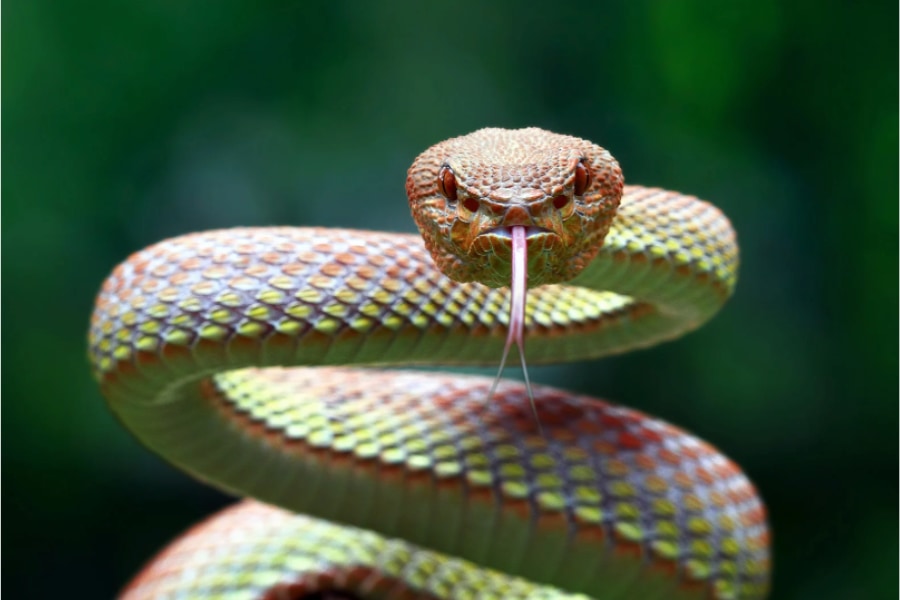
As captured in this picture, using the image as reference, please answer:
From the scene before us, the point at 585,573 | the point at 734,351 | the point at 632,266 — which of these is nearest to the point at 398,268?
the point at 632,266

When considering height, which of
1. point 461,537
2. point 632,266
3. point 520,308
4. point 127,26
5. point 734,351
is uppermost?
point 127,26

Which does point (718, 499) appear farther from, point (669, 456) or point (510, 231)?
point (510, 231)

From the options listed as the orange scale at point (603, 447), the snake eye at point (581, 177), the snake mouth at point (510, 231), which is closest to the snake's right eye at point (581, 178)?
the snake eye at point (581, 177)

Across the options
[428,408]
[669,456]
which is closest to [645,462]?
[669,456]

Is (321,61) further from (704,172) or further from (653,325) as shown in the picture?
(653,325)

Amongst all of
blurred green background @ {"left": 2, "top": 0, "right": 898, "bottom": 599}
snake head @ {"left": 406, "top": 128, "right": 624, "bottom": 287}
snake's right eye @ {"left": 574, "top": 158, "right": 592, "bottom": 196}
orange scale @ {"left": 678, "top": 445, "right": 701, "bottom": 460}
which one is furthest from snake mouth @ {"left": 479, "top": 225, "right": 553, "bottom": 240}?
blurred green background @ {"left": 2, "top": 0, "right": 898, "bottom": 599}

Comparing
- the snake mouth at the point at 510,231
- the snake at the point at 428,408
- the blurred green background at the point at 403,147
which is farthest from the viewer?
the blurred green background at the point at 403,147

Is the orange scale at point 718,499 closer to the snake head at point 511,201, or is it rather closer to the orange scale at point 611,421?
the orange scale at point 611,421
